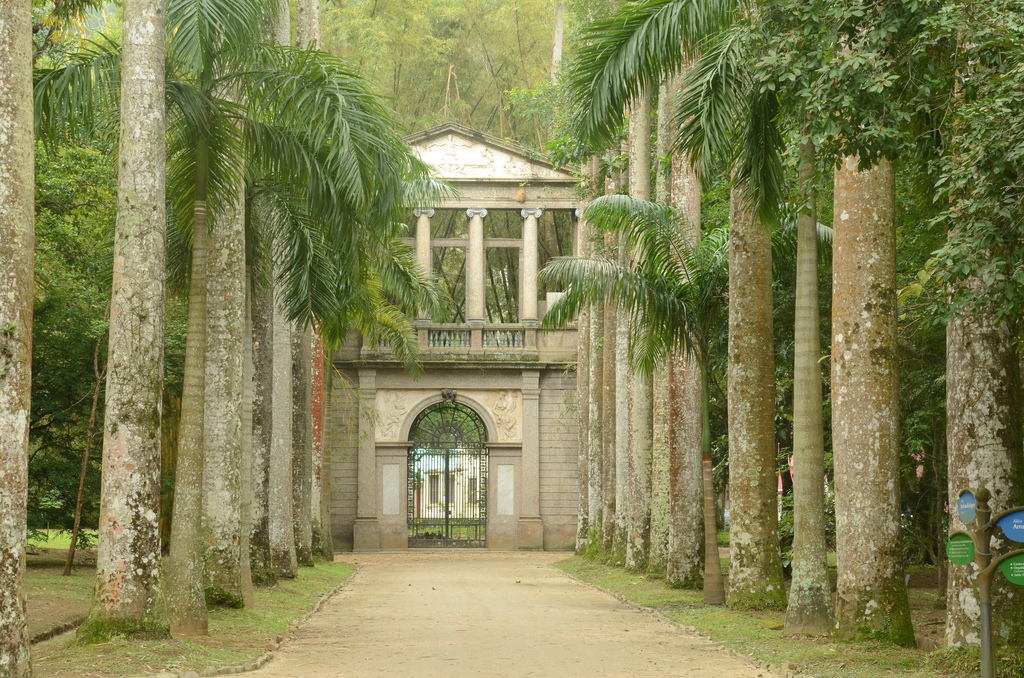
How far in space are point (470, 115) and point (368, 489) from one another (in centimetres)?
1439

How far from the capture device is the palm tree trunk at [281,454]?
18281mm

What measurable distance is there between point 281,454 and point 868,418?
1107cm

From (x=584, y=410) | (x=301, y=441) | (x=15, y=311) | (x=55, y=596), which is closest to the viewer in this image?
(x=15, y=311)

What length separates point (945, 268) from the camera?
287 inches

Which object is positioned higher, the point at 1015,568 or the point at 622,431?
the point at 622,431

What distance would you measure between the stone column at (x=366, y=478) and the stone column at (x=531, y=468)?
4.13 m

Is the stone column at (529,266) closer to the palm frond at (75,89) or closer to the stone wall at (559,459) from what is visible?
the stone wall at (559,459)

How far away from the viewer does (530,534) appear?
107 feet

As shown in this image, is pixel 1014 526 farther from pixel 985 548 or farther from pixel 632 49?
pixel 632 49

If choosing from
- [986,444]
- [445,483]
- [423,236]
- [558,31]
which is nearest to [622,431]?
[445,483]

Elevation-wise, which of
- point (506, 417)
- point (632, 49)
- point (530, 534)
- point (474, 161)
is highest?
point (474, 161)

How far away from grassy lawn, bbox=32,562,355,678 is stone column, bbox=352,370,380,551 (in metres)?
18.0

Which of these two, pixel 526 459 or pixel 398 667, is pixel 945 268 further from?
pixel 526 459

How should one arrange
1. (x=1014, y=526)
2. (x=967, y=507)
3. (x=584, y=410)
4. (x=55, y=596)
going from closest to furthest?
(x=1014, y=526) < (x=967, y=507) < (x=55, y=596) < (x=584, y=410)
